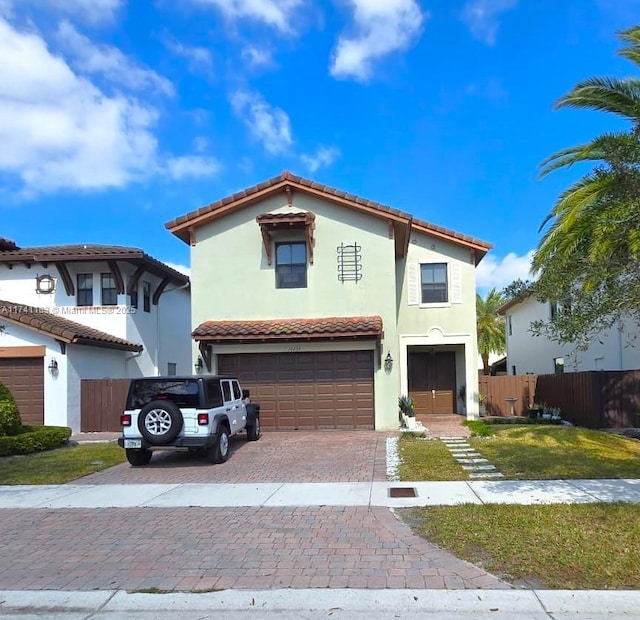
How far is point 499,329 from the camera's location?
41.8 m

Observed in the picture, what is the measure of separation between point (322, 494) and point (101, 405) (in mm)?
11920

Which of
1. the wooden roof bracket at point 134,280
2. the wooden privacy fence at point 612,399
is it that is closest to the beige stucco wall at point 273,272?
the wooden roof bracket at point 134,280

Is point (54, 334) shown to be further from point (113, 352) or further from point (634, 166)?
point (634, 166)

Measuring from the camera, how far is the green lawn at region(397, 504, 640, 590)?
5.39m

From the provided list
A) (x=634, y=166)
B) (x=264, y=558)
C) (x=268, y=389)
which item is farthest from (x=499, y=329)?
(x=264, y=558)

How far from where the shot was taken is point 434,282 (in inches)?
801

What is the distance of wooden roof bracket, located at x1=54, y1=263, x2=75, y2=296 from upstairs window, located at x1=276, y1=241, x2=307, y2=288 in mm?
8510

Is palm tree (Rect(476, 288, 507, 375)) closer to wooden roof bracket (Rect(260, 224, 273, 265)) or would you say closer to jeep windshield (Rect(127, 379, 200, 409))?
wooden roof bracket (Rect(260, 224, 273, 265))

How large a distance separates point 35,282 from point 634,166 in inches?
806

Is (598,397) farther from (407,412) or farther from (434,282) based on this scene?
(434,282)

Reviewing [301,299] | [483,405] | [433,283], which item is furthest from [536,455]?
[483,405]

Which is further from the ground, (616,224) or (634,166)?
(634,166)

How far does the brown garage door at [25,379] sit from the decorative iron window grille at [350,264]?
961 cm

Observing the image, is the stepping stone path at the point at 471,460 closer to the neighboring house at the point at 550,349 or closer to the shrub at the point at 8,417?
the neighboring house at the point at 550,349
